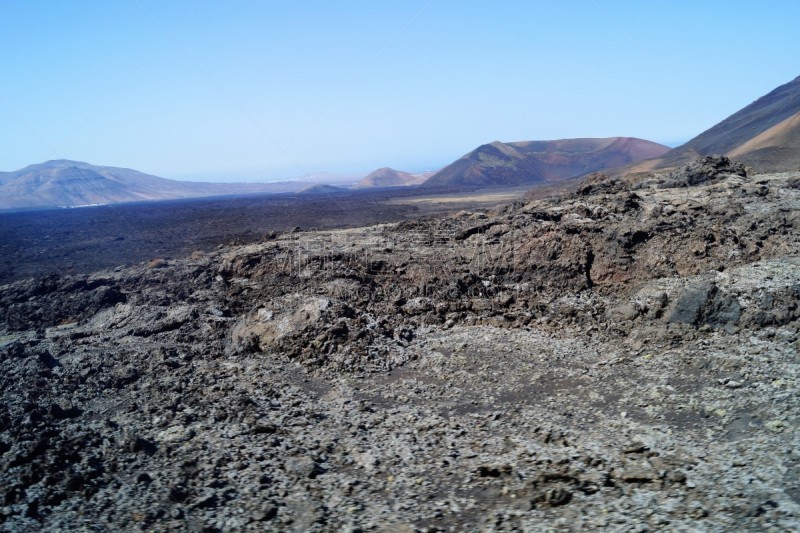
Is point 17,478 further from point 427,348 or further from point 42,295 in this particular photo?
point 42,295

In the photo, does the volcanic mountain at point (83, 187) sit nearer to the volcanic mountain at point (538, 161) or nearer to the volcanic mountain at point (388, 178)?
the volcanic mountain at point (388, 178)

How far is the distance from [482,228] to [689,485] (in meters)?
9.45

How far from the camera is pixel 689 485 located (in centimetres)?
516

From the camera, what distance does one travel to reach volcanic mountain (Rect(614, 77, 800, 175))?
88.6ft

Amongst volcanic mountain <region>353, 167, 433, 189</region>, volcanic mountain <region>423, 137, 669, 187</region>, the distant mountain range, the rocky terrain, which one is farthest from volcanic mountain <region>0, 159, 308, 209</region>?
the rocky terrain

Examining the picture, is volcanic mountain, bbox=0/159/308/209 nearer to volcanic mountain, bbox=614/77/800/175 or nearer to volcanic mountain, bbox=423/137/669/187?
volcanic mountain, bbox=423/137/669/187

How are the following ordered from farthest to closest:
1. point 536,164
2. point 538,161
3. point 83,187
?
point 83,187
point 538,161
point 536,164

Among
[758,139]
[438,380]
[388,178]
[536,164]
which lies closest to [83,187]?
[388,178]

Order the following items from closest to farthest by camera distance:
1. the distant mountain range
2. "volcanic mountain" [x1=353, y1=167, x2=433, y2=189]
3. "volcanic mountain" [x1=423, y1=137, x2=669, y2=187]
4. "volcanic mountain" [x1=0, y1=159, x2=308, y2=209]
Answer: the distant mountain range, "volcanic mountain" [x1=423, y1=137, x2=669, y2=187], "volcanic mountain" [x1=0, y1=159, x2=308, y2=209], "volcanic mountain" [x1=353, y1=167, x2=433, y2=189]

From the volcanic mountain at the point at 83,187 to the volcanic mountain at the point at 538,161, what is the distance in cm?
7481

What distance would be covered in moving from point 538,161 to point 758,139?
5051 cm

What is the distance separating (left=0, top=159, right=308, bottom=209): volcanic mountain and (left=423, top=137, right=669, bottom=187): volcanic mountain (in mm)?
74810

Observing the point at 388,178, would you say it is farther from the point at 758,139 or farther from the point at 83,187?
the point at 758,139

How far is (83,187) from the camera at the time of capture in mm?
126125
